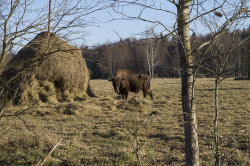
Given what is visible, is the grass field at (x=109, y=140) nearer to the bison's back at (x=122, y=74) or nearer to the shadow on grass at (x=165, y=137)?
the shadow on grass at (x=165, y=137)

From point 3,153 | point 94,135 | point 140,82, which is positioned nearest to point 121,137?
point 94,135

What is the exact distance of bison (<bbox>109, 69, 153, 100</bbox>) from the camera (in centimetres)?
1594

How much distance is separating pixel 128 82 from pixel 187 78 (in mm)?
13497

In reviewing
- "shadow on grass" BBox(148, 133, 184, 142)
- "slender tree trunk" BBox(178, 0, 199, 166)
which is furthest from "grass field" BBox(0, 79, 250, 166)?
"slender tree trunk" BBox(178, 0, 199, 166)

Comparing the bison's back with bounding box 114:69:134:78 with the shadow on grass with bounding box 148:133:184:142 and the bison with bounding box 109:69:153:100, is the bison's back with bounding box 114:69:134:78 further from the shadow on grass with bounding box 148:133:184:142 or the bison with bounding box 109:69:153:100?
the shadow on grass with bounding box 148:133:184:142

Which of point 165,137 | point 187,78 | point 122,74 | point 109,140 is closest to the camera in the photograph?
point 187,78

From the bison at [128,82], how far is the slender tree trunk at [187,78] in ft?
41.1

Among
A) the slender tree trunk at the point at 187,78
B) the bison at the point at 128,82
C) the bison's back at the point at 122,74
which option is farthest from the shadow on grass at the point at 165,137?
the bison's back at the point at 122,74

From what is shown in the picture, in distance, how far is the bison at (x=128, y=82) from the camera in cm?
1594

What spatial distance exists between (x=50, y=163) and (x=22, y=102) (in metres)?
7.86

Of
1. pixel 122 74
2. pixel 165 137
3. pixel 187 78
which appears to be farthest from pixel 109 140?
pixel 122 74

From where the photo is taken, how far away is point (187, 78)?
10.2 feet

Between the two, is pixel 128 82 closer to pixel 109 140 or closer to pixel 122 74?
pixel 122 74

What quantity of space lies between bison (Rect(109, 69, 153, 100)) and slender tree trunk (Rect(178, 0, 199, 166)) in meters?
12.5
